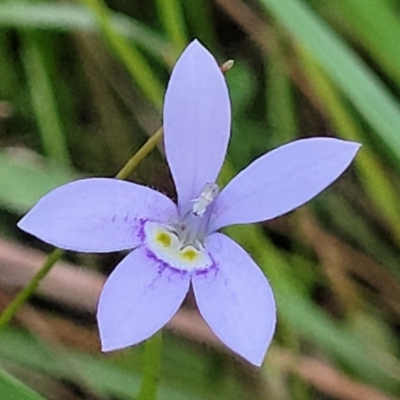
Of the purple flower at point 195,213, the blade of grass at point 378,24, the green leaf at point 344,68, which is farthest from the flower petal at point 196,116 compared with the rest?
the blade of grass at point 378,24

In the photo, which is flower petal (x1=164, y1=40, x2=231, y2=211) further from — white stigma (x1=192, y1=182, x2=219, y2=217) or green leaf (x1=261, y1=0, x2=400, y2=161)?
green leaf (x1=261, y1=0, x2=400, y2=161)

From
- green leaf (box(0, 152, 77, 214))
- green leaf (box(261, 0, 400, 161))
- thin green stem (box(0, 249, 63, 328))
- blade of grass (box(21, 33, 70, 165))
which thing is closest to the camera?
thin green stem (box(0, 249, 63, 328))

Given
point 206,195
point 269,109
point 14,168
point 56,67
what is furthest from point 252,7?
point 206,195

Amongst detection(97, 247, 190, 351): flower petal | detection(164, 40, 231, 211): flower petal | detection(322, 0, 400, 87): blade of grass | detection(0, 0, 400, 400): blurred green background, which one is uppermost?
detection(164, 40, 231, 211): flower petal

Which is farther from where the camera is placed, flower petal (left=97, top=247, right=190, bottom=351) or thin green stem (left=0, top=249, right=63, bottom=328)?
thin green stem (left=0, top=249, right=63, bottom=328)

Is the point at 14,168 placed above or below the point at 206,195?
below

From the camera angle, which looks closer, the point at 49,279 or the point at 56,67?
the point at 49,279

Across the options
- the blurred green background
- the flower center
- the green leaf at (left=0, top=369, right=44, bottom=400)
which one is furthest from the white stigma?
the blurred green background

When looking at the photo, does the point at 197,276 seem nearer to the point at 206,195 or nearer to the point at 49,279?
the point at 206,195
